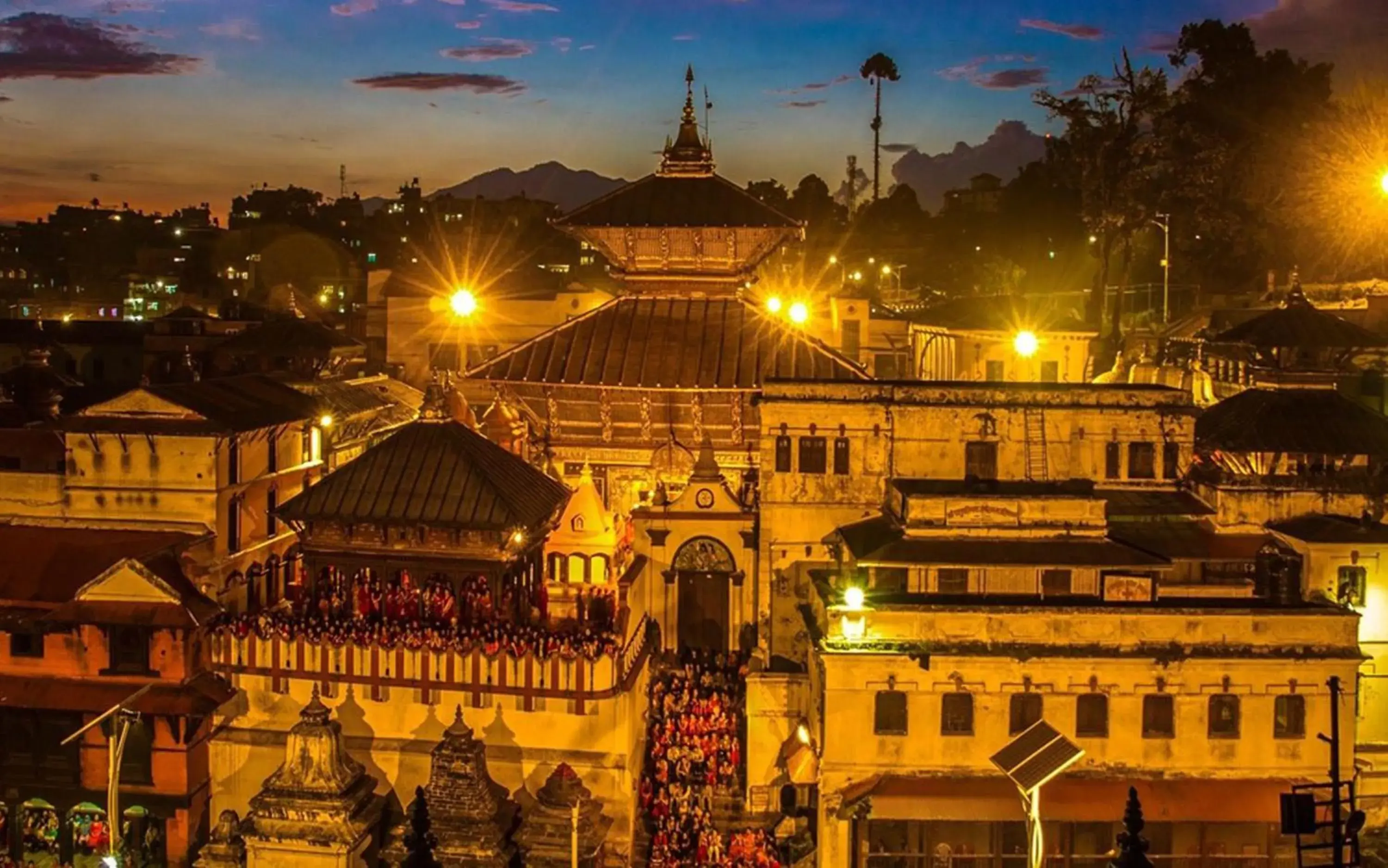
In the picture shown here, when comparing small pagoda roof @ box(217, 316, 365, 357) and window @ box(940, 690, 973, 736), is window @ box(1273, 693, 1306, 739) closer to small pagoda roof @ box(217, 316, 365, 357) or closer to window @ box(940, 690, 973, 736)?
window @ box(940, 690, 973, 736)

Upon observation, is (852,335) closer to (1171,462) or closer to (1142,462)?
(1142,462)

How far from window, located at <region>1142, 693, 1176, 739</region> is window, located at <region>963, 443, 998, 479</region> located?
27.5 feet

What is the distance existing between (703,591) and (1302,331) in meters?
18.8

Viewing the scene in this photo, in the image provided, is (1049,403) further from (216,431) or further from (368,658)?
(216,431)

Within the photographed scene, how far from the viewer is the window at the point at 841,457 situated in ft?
119

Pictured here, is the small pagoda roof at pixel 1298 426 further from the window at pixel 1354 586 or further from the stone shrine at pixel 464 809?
the stone shrine at pixel 464 809

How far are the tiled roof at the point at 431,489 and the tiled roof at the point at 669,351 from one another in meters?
10.5

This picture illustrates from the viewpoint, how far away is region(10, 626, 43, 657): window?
105 feet

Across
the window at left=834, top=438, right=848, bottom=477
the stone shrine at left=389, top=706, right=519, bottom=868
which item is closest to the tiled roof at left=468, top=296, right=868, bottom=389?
the window at left=834, top=438, right=848, bottom=477

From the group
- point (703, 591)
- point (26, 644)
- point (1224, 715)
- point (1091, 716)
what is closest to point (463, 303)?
point (703, 591)

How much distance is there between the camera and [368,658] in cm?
3011

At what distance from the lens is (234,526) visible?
123ft

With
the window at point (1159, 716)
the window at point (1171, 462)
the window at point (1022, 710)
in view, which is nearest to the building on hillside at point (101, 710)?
the window at point (1022, 710)

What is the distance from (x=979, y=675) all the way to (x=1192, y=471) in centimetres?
1220
